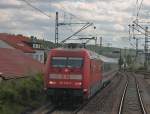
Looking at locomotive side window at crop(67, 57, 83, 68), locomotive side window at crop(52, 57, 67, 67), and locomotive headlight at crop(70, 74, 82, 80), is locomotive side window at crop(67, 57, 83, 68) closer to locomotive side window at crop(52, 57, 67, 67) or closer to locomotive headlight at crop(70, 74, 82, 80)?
locomotive side window at crop(52, 57, 67, 67)

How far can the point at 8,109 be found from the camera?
2080 cm

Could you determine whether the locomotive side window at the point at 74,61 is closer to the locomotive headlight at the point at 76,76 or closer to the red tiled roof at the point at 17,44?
the locomotive headlight at the point at 76,76

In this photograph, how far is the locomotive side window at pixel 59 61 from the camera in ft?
79.9

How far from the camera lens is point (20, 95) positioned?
24078 millimetres

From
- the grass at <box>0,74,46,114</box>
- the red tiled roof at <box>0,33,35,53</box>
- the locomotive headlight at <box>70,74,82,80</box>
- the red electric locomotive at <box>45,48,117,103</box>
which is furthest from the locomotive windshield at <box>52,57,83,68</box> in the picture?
the red tiled roof at <box>0,33,35,53</box>

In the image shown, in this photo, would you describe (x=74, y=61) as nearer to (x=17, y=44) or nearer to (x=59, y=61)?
(x=59, y=61)

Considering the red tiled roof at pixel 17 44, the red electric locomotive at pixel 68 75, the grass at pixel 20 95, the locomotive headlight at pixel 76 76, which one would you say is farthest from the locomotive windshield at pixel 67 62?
the red tiled roof at pixel 17 44

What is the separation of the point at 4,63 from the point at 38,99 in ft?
20.9

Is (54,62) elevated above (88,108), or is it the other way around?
(54,62)

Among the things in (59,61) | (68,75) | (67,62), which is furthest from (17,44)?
(68,75)

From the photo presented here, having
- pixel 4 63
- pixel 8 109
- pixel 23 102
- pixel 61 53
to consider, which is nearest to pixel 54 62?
pixel 61 53

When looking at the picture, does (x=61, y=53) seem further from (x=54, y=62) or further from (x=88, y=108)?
(x=88, y=108)

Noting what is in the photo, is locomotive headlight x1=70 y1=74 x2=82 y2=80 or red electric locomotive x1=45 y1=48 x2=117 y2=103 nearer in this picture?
red electric locomotive x1=45 y1=48 x2=117 y2=103

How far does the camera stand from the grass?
2164 cm
